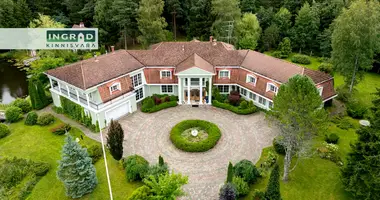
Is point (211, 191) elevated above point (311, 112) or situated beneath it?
situated beneath

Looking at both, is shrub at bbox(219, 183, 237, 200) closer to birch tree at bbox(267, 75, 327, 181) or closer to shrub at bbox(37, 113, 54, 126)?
birch tree at bbox(267, 75, 327, 181)

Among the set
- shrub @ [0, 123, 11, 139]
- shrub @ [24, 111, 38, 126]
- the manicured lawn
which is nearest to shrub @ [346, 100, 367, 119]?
the manicured lawn

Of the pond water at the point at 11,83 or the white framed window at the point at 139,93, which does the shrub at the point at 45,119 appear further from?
the pond water at the point at 11,83

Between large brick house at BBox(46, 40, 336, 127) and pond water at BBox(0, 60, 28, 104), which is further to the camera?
pond water at BBox(0, 60, 28, 104)

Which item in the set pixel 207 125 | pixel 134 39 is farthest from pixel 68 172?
pixel 134 39

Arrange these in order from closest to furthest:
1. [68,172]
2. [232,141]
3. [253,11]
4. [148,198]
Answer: [148,198], [68,172], [232,141], [253,11]

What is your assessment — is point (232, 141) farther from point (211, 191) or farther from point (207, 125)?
point (211, 191)

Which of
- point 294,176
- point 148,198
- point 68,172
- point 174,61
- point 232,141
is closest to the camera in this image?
point 148,198
